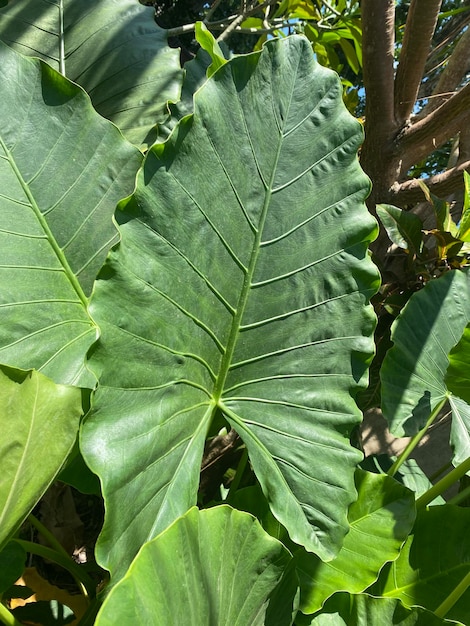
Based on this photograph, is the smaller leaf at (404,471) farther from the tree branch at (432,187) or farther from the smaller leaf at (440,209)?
the tree branch at (432,187)

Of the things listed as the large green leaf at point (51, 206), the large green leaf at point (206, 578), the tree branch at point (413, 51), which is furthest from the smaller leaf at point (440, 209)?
the large green leaf at point (206, 578)

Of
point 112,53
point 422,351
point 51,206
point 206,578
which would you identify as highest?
point 112,53

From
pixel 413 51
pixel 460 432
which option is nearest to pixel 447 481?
pixel 460 432

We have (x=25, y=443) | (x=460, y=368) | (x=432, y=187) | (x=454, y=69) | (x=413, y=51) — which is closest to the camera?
(x=25, y=443)

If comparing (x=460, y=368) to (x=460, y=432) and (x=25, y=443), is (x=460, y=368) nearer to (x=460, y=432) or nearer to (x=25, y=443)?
(x=460, y=432)

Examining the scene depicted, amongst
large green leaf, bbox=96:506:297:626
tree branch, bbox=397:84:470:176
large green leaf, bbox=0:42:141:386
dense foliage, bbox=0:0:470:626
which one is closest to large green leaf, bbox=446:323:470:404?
dense foliage, bbox=0:0:470:626

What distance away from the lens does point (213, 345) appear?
73 cm

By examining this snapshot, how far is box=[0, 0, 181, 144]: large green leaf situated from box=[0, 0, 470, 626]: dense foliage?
21 centimetres

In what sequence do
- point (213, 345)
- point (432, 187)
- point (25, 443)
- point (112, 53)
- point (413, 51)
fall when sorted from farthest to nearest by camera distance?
1. point (432, 187)
2. point (413, 51)
3. point (112, 53)
4. point (213, 345)
5. point (25, 443)

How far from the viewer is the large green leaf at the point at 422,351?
97 cm

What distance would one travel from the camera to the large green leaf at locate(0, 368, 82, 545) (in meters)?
0.49

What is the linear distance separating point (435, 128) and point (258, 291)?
32.8 inches

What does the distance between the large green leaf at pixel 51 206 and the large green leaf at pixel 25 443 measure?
25cm

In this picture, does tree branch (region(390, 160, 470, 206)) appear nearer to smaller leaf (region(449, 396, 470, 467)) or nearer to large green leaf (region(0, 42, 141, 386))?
smaller leaf (region(449, 396, 470, 467))
